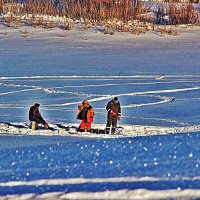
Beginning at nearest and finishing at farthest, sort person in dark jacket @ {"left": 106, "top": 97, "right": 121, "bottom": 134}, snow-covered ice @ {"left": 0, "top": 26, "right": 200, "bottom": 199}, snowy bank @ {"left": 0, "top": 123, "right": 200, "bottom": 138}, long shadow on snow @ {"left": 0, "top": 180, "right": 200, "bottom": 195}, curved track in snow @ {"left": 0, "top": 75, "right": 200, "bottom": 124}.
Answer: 1. long shadow on snow @ {"left": 0, "top": 180, "right": 200, "bottom": 195}
2. snow-covered ice @ {"left": 0, "top": 26, "right": 200, "bottom": 199}
3. snowy bank @ {"left": 0, "top": 123, "right": 200, "bottom": 138}
4. person in dark jacket @ {"left": 106, "top": 97, "right": 121, "bottom": 134}
5. curved track in snow @ {"left": 0, "top": 75, "right": 200, "bottom": 124}

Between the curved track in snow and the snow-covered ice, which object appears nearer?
the snow-covered ice

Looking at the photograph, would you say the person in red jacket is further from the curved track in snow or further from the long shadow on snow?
the long shadow on snow

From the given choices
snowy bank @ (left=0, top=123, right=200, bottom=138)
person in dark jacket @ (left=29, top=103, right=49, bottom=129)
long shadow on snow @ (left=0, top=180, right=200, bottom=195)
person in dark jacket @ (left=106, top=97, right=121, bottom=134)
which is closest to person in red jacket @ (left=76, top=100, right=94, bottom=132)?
snowy bank @ (left=0, top=123, right=200, bottom=138)

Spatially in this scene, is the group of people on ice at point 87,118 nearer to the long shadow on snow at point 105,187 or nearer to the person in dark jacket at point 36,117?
the person in dark jacket at point 36,117

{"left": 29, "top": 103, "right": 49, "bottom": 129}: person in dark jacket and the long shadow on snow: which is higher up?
the long shadow on snow

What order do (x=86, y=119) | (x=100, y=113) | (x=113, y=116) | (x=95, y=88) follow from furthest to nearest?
(x=95, y=88)
(x=100, y=113)
(x=113, y=116)
(x=86, y=119)

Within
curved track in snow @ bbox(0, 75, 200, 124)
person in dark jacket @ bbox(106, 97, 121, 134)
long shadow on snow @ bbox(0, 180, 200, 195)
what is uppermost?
long shadow on snow @ bbox(0, 180, 200, 195)

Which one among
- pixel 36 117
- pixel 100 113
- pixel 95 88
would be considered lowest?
pixel 95 88

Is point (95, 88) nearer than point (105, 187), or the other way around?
point (105, 187)

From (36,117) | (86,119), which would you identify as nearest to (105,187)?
(86,119)

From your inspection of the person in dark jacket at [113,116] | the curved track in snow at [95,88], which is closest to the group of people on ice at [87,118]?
the person in dark jacket at [113,116]

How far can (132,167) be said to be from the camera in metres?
5.68

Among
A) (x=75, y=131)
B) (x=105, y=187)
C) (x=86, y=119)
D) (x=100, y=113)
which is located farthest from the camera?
(x=100, y=113)

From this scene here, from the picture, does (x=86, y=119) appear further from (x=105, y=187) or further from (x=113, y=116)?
(x=105, y=187)
